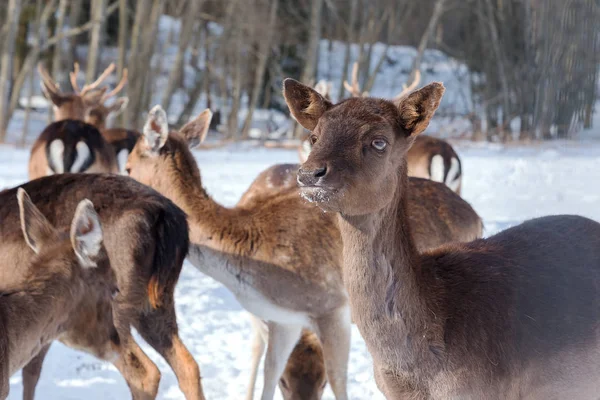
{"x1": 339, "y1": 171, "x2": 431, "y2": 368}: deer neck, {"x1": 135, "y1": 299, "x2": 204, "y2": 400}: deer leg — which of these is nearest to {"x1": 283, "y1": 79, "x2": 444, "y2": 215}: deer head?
{"x1": 339, "y1": 171, "x2": 431, "y2": 368}: deer neck

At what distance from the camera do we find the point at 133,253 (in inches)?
208

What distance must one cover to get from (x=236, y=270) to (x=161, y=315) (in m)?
0.78

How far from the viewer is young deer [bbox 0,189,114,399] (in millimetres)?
4121

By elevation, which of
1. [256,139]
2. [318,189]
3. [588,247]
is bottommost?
[256,139]

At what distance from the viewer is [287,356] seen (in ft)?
19.8

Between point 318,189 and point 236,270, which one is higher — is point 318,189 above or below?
above

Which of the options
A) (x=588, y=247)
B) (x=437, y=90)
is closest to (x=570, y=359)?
(x=588, y=247)

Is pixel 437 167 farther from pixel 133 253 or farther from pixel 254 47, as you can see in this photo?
pixel 254 47

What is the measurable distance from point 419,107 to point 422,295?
0.76m

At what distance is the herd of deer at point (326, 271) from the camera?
11.6 ft

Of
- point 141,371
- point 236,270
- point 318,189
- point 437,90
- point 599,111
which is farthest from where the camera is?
point 599,111

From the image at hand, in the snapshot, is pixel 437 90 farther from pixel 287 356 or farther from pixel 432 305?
pixel 287 356

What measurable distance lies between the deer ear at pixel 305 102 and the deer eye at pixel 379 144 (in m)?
0.42

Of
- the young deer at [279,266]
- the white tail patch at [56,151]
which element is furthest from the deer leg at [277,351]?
the white tail patch at [56,151]
